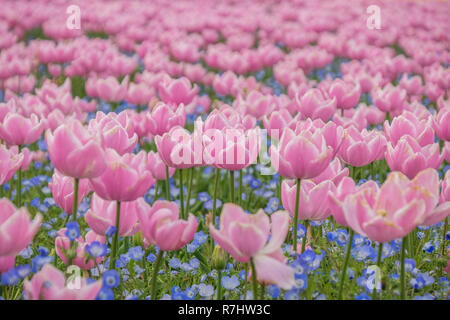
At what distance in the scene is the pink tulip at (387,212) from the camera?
1535mm

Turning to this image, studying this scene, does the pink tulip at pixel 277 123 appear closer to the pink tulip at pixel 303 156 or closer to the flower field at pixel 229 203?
the flower field at pixel 229 203

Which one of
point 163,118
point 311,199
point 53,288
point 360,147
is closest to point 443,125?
point 360,147

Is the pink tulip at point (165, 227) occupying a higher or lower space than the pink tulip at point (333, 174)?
lower

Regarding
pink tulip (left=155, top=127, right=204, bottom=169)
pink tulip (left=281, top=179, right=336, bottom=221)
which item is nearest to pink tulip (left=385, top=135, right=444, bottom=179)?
pink tulip (left=281, top=179, right=336, bottom=221)

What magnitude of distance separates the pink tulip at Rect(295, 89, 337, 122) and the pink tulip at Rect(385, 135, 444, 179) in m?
0.82

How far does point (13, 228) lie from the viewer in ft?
4.96

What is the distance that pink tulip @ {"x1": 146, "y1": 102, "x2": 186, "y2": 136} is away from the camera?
8.60 feet

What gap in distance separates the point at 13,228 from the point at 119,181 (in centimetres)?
38

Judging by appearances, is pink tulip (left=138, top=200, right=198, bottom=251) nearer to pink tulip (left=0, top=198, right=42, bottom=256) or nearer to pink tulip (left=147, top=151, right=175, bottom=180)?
pink tulip (left=0, top=198, right=42, bottom=256)

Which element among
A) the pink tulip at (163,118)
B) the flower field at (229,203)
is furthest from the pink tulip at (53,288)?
the pink tulip at (163,118)

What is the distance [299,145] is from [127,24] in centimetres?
587

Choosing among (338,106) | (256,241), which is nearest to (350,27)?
(338,106)

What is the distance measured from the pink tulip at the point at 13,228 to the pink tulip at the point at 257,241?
21.5 inches

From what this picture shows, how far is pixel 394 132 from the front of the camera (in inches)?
95.3
